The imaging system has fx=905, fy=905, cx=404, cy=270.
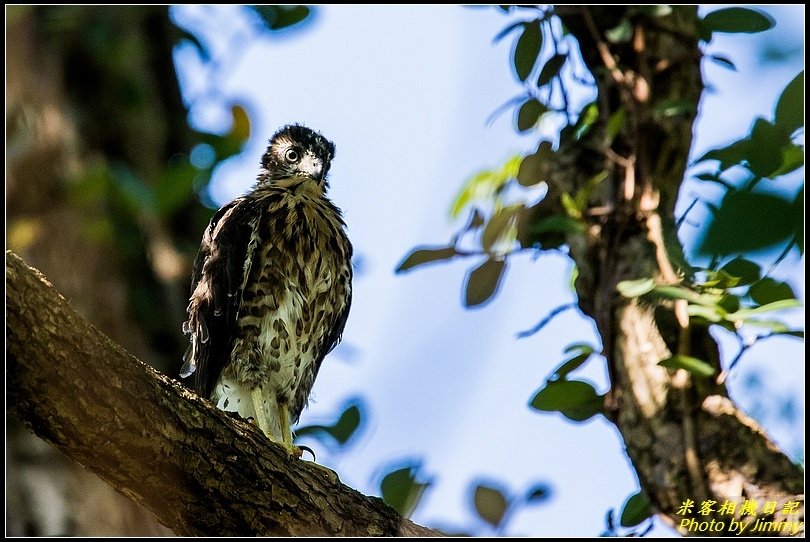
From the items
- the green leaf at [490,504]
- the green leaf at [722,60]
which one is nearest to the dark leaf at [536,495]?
the green leaf at [490,504]

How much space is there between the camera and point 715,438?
2777 millimetres

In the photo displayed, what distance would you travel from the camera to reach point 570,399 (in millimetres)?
2955

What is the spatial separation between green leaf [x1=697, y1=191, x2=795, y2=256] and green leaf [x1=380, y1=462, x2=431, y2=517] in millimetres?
2175

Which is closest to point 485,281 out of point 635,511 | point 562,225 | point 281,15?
point 562,225

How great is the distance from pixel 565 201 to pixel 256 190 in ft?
5.36

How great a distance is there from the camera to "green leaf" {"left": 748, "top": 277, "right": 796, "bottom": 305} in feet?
8.54

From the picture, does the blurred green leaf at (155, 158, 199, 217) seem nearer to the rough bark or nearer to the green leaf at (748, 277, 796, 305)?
the rough bark

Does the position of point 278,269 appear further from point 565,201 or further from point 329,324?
point 565,201

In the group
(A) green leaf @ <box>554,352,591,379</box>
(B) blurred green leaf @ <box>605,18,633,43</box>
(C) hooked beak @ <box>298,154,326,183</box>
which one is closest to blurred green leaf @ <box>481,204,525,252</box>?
(A) green leaf @ <box>554,352,591,379</box>

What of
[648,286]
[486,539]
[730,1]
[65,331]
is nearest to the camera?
[65,331]

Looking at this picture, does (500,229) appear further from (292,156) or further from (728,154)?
(292,156)

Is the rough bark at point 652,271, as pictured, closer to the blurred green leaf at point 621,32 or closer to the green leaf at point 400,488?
the blurred green leaf at point 621,32

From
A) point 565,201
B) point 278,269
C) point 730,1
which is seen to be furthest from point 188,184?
point 730,1

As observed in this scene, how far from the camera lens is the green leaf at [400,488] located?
2.86 meters
